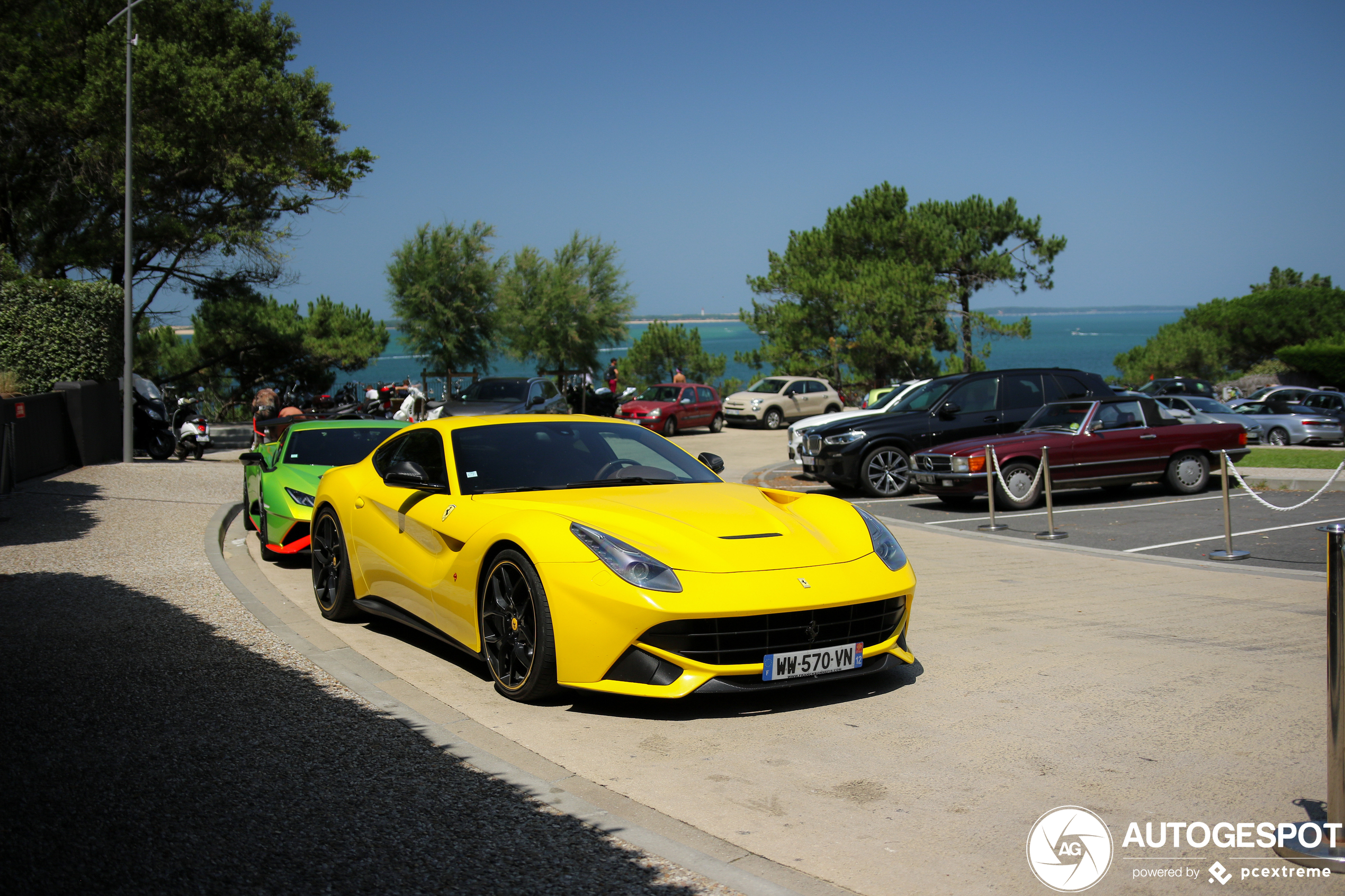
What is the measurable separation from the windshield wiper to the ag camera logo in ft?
10.1

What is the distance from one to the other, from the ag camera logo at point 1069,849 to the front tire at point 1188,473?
39.8 feet

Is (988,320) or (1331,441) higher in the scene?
(988,320)

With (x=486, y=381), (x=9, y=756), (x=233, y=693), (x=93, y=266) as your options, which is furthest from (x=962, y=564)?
(x=93, y=266)

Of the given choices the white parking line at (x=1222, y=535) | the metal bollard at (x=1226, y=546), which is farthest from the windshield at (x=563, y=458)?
the white parking line at (x=1222, y=535)

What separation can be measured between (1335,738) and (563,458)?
4187 millimetres

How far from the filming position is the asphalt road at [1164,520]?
10219 millimetres

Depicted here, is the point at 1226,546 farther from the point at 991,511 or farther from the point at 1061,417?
the point at 1061,417

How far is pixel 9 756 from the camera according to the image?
14.0 ft

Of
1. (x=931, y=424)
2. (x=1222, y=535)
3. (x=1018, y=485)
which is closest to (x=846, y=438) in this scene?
(x=931, y=424)

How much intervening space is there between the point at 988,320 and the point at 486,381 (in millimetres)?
25285

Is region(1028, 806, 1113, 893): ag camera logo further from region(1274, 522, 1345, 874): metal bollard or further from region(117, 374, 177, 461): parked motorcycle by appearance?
region(117, 374, 177, 461): parked motorcycle

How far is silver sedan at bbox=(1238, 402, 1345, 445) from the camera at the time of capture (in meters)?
27.9

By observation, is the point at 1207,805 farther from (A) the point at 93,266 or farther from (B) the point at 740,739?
(A) the point at 93,266

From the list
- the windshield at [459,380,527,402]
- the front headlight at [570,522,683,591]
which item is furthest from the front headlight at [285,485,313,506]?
the windshield at [459,380,527,402]
